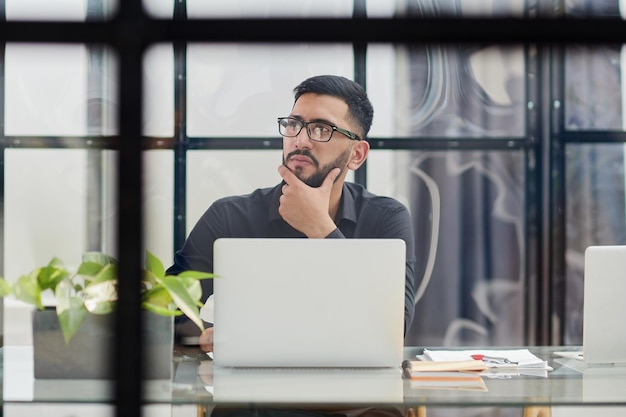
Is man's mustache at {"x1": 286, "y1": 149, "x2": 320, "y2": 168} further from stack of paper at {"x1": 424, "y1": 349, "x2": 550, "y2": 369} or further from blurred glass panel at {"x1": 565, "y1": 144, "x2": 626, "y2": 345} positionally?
stack of paper at {"x1": 424, "y1": 349, "x2": 550, "y2": 369}

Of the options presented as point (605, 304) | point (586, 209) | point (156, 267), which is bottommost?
point (605, 304)

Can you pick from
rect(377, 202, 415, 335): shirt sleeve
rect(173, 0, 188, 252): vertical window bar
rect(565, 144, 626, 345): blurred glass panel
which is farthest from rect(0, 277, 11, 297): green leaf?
rect(565, 144, 626, 345): blurred glass panel

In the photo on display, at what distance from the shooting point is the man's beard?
3.42 metres

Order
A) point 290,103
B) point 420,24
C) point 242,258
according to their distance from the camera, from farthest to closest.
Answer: point 290,103
point 242,258
point 420,24

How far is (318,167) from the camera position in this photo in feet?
11.3

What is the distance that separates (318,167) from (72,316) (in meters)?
2.11

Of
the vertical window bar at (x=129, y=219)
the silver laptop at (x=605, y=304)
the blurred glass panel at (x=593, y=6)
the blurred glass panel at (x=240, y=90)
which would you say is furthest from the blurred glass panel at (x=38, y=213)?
the vertical window bar at (x=129, y=219)

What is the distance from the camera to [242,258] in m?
1.63

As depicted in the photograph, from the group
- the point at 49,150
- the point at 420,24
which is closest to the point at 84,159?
the point at 49,150

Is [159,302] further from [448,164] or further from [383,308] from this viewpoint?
[448,164]

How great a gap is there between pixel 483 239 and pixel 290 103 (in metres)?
1.12

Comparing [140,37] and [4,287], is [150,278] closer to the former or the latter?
[4,287]

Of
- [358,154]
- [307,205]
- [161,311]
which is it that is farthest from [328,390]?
[358,154]

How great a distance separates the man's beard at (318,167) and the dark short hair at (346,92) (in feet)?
0.54
